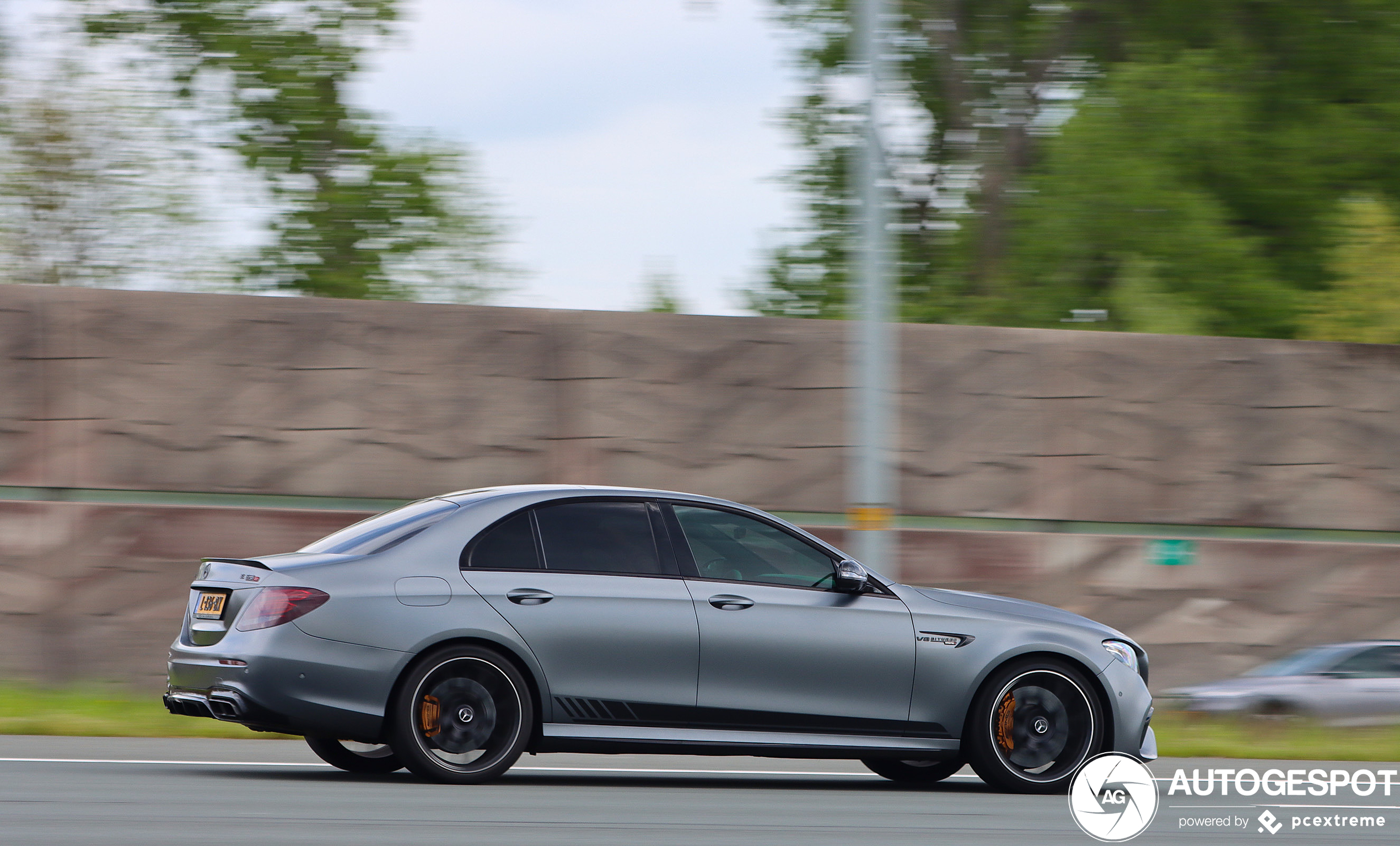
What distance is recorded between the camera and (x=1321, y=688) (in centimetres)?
1337

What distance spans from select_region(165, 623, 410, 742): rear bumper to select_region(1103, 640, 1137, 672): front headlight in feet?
11.8

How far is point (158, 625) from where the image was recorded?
12336mm

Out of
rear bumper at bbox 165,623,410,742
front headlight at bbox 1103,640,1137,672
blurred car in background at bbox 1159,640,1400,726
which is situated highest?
rear bumper at bbox 165,623,410,742

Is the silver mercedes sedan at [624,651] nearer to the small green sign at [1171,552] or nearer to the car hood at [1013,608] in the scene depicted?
the car hood at [1013,608]

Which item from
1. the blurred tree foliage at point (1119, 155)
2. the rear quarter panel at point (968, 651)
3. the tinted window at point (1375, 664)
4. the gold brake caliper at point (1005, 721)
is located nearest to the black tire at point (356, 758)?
the rear quarter panel at point (968, 651)

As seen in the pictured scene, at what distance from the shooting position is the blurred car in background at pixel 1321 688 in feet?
43.1

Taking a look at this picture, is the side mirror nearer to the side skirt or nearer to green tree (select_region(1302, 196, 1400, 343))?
the side skirt

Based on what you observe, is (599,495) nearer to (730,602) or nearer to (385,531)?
(730,602)

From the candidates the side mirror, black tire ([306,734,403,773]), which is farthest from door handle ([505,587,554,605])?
the side mirror

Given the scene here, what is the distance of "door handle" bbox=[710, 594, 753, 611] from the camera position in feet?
24.5

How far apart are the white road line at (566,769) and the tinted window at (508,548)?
138 cm

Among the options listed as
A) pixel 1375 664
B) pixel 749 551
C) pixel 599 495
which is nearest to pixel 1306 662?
pixel 1375 664

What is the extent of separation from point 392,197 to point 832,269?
6582 millimetres

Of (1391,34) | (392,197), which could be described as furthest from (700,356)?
(1391,34)
